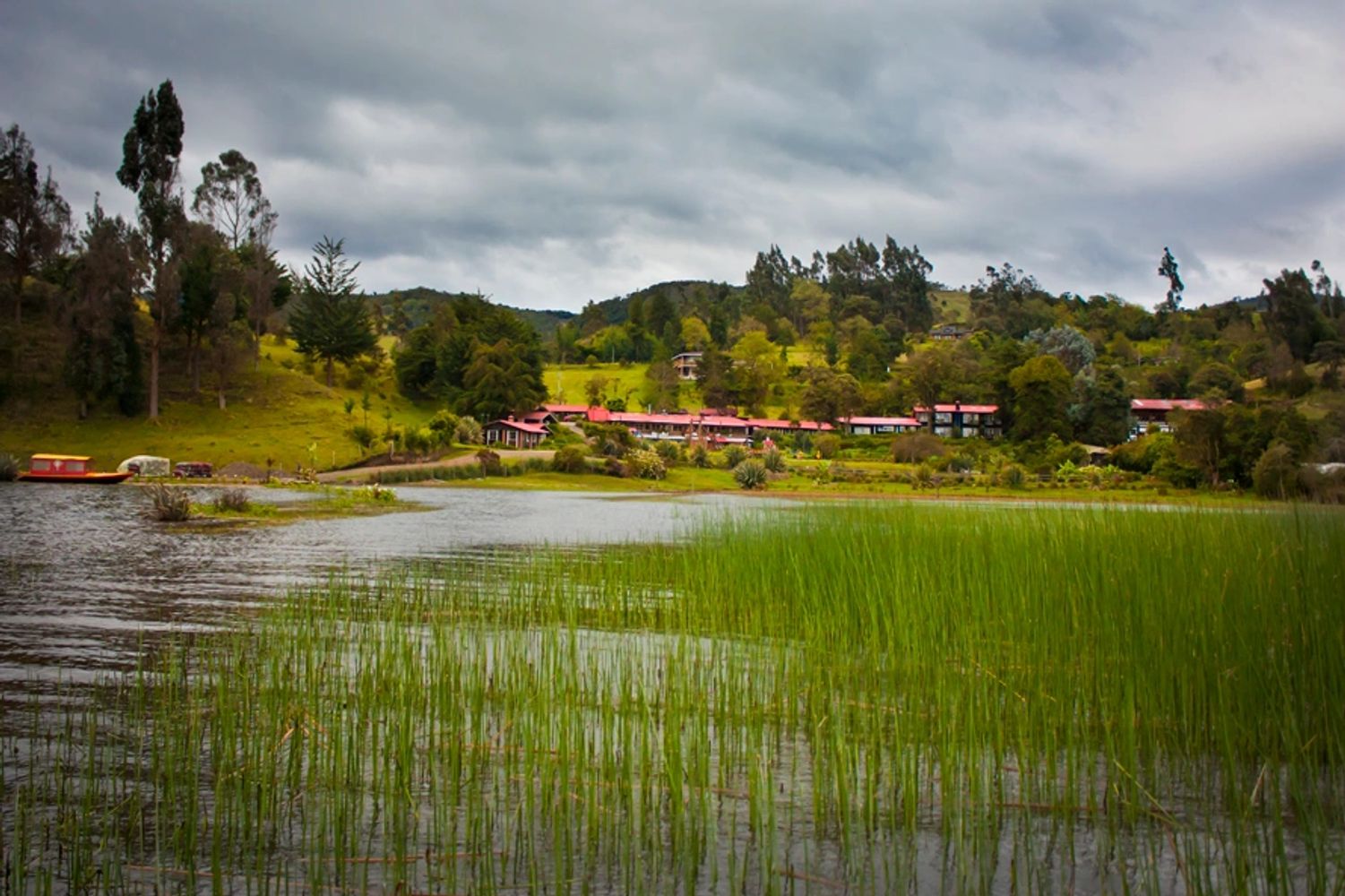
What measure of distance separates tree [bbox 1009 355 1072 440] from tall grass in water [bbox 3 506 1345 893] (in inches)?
2971

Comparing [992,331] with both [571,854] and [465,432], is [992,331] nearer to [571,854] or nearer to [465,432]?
[465,432]

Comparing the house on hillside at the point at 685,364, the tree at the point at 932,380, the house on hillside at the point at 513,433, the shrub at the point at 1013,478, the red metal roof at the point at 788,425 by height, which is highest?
the house on hillside at the point at 685,364

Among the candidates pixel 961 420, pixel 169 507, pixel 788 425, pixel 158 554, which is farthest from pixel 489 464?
pixel 961 420

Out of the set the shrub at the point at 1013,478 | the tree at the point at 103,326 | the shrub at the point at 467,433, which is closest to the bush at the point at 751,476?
the shrub at the point at 1013,478

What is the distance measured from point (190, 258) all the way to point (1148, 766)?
76879 millimetres

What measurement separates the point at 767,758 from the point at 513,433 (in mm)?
77177

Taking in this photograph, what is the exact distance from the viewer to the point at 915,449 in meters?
70.9

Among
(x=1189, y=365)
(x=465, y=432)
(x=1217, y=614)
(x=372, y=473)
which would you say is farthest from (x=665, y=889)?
(x=1189, y=365)

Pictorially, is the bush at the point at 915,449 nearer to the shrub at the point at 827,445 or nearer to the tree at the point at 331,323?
the shrub at the point at 827,445

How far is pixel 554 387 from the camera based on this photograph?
118438 mm

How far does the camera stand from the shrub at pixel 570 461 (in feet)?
192

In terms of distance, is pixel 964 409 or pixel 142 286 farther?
pixel 964 409

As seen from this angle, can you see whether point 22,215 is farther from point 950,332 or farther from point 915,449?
point 950,332

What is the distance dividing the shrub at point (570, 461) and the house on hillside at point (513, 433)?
2020 cm
